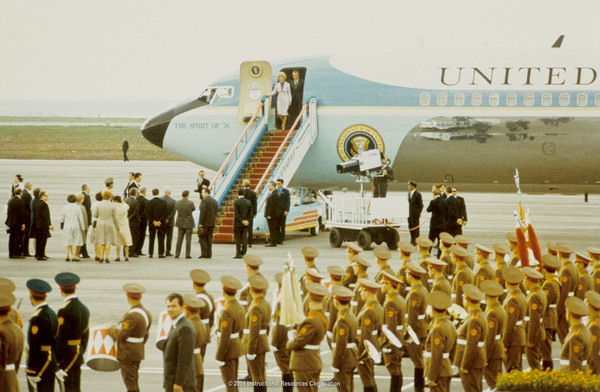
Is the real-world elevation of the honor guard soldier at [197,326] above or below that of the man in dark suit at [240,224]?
below

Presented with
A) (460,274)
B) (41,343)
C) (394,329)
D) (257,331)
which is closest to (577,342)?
(394,329)

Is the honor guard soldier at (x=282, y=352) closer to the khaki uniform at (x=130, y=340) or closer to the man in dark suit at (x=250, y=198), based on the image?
the khaki uniform at (x=130, y=340)

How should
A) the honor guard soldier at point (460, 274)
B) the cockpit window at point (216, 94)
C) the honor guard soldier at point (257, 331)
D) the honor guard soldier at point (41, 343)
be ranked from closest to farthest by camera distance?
the honor guard soldier at point (41, 343) < the honor guard soldier at point (257, 331) < the honor guard soldier at point (460, 274) < the cockpit window at point (216, 94)

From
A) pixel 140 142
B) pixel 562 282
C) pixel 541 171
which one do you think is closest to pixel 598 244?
pixel 541 171

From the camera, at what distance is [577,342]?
1173cm

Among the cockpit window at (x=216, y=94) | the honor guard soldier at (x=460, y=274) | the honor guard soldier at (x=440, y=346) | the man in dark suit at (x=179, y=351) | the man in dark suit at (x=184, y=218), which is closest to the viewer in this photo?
the man in dark suit at (x=179, y=351)

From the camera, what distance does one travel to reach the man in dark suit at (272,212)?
2666cm

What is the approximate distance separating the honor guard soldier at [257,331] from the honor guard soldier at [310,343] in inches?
36.2

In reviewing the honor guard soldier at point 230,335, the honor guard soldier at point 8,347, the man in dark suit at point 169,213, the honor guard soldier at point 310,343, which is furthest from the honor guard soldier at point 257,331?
the man in dark suit at point 169,213

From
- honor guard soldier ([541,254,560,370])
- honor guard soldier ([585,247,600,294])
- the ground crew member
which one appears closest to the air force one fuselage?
honor guard soldier ([585,247,600,294])

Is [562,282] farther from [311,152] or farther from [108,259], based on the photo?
[311,152]

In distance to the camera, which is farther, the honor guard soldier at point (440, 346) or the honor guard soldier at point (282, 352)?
the honor guard soldier at point (282, 352)

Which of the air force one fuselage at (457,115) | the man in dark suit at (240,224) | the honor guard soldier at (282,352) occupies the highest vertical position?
the air force one fuselage at (457,115)

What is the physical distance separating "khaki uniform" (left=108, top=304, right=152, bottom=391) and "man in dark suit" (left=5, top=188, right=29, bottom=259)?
45.1ft
